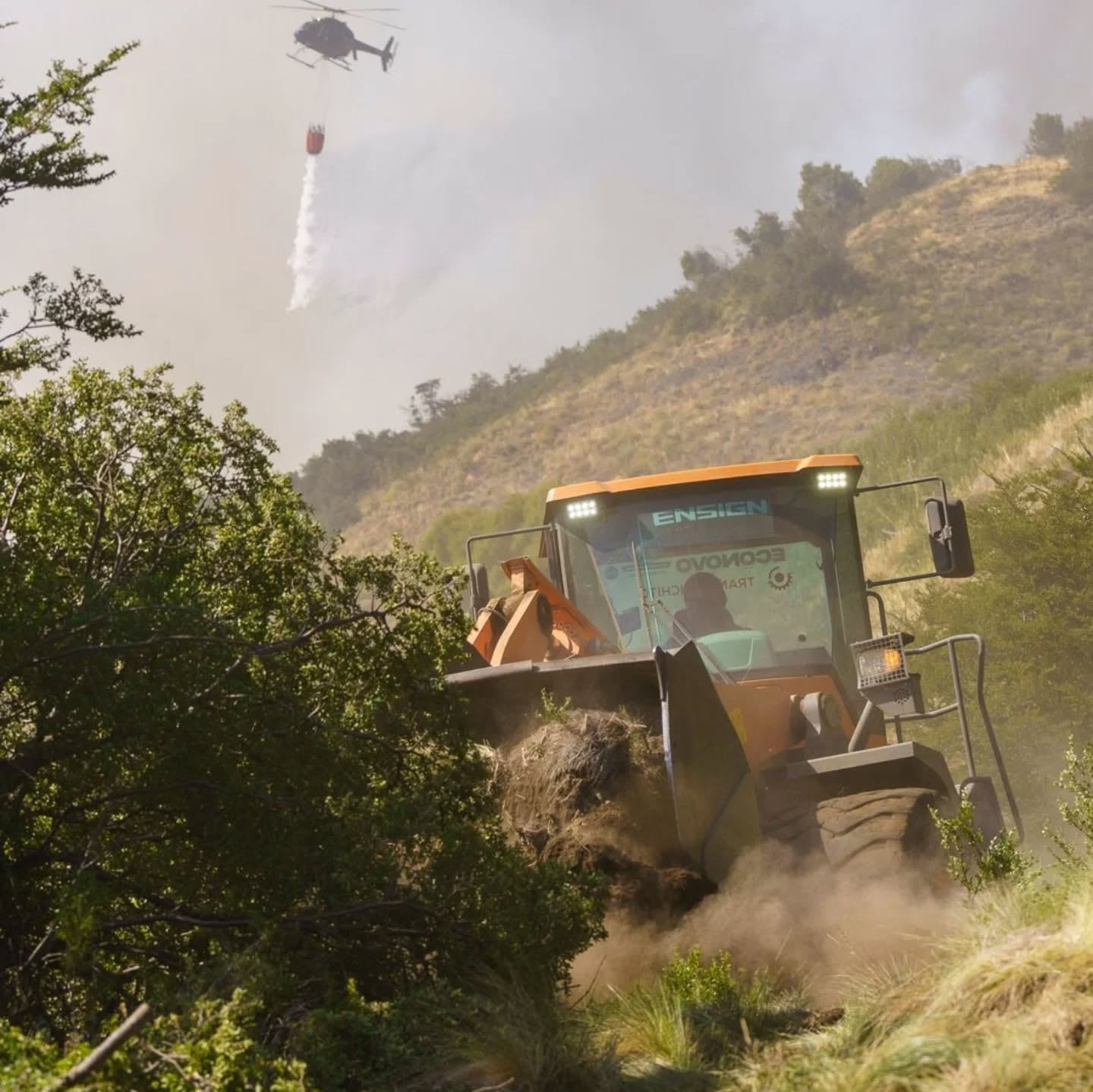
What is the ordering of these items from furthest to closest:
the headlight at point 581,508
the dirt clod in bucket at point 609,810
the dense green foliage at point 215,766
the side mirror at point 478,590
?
the side mirror at point 478,590 → the headlight at point 581,508 → the dirt clod in bucket at point 609,810 → the dense green foliage at point 215,766

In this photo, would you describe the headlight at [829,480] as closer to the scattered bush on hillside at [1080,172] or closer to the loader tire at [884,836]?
the loader tire at [884,836]

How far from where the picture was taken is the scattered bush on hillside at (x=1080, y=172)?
212 feet

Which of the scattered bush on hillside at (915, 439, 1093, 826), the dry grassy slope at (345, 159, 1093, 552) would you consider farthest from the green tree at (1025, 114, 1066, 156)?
the scattered bush on hillside at (915, 439, 1093, 826)

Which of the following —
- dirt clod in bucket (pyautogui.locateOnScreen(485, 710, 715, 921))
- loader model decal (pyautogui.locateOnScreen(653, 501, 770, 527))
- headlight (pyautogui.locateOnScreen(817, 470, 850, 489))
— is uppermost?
headlight (pyautogui.locateOnScreen(817, 470, 850, 489))

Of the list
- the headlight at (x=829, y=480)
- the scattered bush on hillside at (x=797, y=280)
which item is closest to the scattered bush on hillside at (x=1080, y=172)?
the scattered bush on hillside at (x=797, y=280)

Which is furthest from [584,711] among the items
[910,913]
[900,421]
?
[900,421]

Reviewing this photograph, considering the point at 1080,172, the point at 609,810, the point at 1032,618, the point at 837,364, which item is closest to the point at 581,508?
the point at 609,810

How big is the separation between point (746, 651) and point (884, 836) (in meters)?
2.50

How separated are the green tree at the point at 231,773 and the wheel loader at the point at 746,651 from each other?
1.32 meters

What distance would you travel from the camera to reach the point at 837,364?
58719 mm

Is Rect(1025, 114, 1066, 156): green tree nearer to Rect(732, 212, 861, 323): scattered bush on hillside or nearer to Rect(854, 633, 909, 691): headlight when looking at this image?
Rect(732, 212, 861, 323): scattered bush on hillside

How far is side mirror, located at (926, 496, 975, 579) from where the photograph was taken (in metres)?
11.0

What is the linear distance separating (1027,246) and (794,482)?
55.2 m

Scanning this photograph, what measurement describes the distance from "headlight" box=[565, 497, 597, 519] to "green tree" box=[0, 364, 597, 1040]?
3.84m
